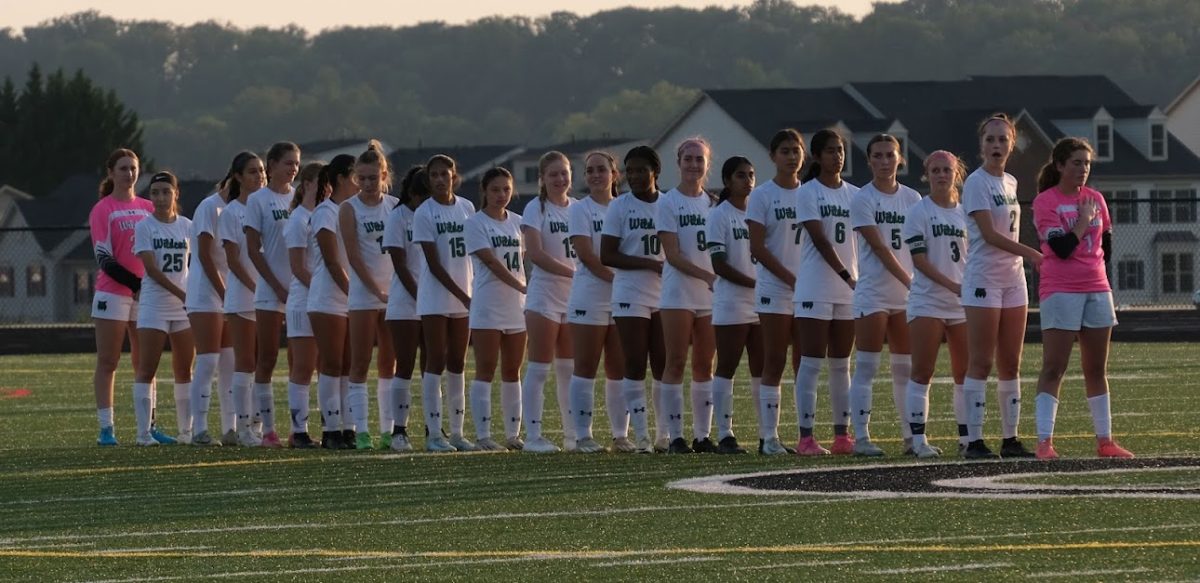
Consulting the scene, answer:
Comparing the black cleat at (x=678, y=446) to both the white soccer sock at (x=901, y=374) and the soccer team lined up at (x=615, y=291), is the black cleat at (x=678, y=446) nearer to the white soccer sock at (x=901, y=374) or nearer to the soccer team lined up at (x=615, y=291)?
the soccer team lined up at (x=615, y=291)

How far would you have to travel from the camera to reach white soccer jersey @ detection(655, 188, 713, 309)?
13.1 metres

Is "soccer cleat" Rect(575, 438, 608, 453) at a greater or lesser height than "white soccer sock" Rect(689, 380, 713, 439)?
lesser

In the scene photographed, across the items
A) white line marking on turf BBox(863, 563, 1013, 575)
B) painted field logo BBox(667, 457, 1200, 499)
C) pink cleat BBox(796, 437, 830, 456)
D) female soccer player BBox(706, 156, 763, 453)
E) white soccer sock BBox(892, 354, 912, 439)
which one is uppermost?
female soccer player BBox(706, 156, 763, 453)

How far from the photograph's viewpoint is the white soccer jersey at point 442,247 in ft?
45.3

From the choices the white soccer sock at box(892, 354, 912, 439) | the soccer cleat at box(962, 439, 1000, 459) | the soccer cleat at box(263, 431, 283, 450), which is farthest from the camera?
the soccer cleat at box(263, 431, 283, 450)

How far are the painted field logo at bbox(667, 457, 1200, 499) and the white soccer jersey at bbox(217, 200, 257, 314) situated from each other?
4399mm

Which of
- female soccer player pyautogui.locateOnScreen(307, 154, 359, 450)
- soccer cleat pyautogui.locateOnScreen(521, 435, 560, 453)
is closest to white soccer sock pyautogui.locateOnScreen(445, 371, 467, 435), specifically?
soccer cleat pyautogui.locateOnScreen(521, 435, 560, 453)

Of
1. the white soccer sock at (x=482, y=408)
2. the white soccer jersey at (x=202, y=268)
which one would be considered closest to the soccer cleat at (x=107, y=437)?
the white soccer jersey at (x=202, y=268)

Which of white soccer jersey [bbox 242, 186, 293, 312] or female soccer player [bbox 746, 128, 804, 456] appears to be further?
white soccer jersey [bbox 242, 186, 293, 312]

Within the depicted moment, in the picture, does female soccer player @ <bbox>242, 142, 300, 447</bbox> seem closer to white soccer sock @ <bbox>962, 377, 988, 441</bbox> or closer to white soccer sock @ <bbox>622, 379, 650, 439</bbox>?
white soccer sock @ <bbox>622, 379, 650, 439</bbox>

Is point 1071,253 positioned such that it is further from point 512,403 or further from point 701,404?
point 512,403

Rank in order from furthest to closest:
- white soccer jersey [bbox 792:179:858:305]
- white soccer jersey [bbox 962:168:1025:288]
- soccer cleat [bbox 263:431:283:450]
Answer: soccer cleat [bbox 263:431:283:450] → white soccer jersey [bbox 792:179:858:305] → white soccer jersey [bbox 962:168:1025:288]

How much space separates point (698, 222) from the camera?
1318cm

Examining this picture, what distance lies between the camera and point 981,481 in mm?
10750
